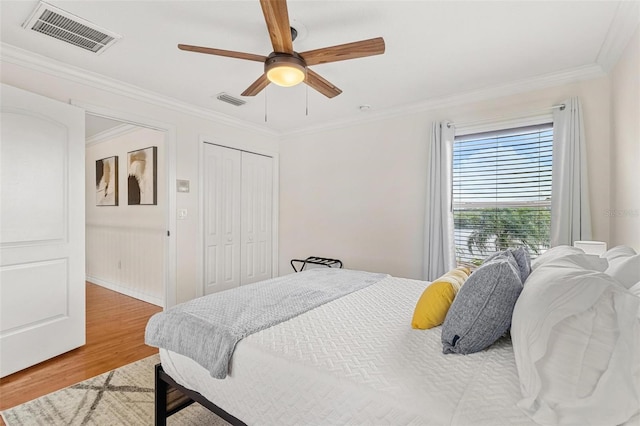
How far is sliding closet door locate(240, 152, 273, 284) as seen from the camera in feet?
14.6

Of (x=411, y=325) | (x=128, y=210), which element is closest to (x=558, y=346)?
(x=411, y=325)

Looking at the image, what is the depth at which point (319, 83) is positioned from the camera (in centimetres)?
235

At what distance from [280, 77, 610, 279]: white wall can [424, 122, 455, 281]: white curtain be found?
156 millimetres

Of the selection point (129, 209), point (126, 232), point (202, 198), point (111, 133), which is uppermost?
point (111, 133)

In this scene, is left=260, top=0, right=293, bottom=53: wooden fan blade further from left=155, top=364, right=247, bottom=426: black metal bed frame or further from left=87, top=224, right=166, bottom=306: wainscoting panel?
left=87, top=224, right=166, bottom=306: wainscoting panel

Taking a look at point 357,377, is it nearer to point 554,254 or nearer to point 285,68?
point 554,254

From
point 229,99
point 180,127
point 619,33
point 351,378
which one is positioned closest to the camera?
point 351,378

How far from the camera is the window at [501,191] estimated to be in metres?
2.94

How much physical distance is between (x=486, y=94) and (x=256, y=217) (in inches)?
129

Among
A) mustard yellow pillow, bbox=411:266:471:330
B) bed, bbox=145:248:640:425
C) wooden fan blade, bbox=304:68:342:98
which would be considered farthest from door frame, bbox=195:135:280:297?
mustard yellow pillow, bbox=411:266:471:330

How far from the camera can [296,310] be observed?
71.9 inches

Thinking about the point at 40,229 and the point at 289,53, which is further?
the point at 40,229

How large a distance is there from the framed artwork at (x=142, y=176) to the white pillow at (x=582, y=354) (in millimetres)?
4432

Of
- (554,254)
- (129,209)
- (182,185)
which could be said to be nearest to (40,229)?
(182,185)
